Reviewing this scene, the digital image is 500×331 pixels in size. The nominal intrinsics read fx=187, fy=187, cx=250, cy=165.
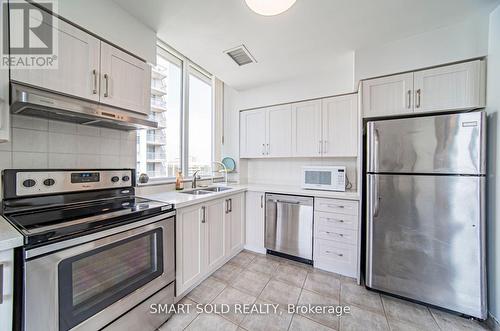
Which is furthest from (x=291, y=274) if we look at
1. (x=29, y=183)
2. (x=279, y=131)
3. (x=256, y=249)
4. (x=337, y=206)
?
(x=29, y=183)

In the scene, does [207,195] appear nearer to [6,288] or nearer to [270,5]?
[6,288]

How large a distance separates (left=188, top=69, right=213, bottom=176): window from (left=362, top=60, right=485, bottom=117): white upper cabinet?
2.26 metres

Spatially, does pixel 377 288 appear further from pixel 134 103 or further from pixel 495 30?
pixel 134 103

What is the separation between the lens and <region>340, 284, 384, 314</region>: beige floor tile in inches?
66.7

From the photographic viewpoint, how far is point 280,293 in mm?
1857

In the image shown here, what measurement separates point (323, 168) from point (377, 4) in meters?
1.66

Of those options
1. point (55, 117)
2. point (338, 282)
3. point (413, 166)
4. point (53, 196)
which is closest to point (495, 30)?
point (413, 166)

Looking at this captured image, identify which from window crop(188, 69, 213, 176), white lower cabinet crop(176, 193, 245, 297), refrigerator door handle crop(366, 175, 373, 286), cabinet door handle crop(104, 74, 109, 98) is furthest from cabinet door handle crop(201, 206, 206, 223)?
refrigerator door handle crop(366, 175, 373, 286)

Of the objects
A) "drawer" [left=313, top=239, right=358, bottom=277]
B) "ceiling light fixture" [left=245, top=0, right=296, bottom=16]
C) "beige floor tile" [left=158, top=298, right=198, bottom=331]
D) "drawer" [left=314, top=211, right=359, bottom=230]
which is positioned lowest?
"beige floor tile" [left=158, top=298, right=198, bottom=331]

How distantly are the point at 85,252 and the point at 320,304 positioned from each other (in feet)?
6.17

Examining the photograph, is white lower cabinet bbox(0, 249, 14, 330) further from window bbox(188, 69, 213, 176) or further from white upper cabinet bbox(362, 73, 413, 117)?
white upper cabinet bbox(362, 73, 413, 117)

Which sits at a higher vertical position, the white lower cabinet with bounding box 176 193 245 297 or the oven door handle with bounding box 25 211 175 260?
the oven door handle with bounding box 25 211 175 260

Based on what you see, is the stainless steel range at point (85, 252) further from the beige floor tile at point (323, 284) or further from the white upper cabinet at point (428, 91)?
the white upper cabinet at point (428, 91)

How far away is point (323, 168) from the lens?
8.20 ft
